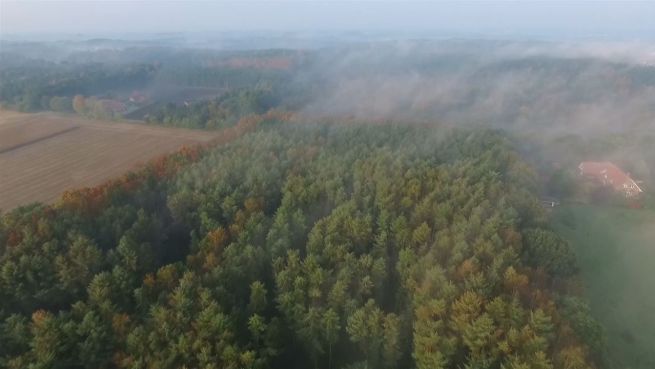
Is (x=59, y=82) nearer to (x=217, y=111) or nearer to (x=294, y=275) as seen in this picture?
(x=217, y=111)

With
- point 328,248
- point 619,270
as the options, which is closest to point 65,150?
point 328,248

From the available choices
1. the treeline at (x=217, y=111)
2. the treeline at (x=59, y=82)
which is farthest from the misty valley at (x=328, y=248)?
the treeline at (x=59, y=82)

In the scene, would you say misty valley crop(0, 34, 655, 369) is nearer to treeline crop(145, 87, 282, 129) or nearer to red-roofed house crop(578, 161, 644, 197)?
red-roofed house crop(578, 161, 644, 197)

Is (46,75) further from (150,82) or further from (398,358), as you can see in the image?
(398,358)

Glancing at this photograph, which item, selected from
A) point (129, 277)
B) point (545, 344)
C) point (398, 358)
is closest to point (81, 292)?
point (129, 277)

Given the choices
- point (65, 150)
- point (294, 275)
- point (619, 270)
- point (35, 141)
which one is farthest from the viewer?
point (35, 141)

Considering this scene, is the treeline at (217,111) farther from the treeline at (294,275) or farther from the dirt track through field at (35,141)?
the treeline at (294,275)

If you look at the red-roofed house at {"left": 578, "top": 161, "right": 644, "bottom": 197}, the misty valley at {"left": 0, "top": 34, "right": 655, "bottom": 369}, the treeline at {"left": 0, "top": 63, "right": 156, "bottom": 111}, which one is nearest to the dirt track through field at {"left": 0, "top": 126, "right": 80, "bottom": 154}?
the misty valley at {"left": 0, "top": 34, "right": 655, "bottom": 369}
